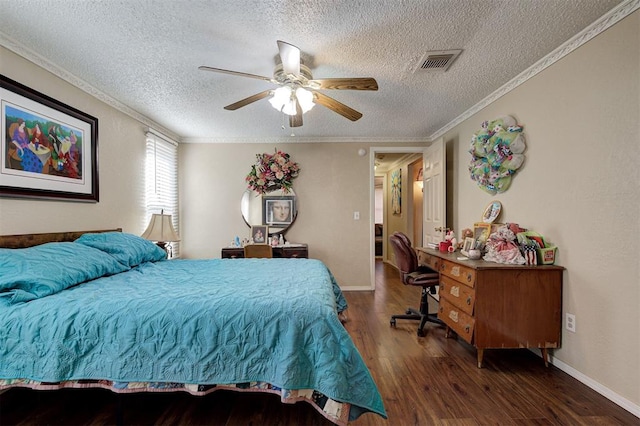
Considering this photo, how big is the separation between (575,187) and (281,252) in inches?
122

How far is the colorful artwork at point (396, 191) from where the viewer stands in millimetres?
6180

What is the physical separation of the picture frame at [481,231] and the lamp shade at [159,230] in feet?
11.0

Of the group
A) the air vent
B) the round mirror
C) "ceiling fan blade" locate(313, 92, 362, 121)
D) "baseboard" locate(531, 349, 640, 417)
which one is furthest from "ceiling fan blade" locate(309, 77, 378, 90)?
"baseboard" locate(531, 349, 640, 417)

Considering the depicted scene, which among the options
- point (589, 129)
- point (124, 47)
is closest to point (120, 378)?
point (124, 47)

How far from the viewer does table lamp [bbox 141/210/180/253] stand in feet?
9.73

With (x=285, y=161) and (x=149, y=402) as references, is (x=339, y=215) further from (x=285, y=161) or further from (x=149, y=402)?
(x=149, y=402)

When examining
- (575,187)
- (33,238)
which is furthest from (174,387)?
(575,187)

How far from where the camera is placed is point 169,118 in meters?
3.31

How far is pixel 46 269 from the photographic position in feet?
5.17

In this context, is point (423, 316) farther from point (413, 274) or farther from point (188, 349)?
point (188, 349)

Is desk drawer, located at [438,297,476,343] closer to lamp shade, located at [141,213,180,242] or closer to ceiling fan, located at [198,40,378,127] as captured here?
ceiling fan, located at [198,40,378,127]

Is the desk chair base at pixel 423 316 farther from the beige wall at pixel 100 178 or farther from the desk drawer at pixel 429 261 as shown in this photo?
the beige wall at pixel 100 178

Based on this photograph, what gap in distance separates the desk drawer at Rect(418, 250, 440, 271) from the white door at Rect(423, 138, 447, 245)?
0.60m

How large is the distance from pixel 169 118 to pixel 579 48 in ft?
13.0
